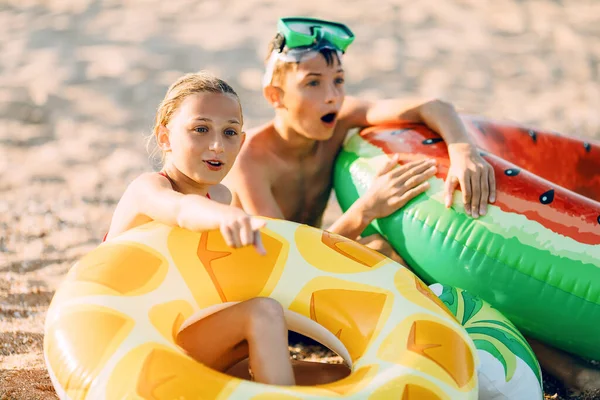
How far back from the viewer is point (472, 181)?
3080 millimetres

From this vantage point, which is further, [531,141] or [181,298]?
[531,141]

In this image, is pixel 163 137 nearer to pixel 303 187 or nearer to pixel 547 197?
pixel 303 187

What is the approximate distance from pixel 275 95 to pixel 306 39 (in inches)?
12.3

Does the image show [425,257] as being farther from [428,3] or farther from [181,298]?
[428,3]

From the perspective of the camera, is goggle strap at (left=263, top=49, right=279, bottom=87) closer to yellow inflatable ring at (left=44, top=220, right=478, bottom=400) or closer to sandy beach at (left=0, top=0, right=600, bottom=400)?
yellow inflatable ring at (left=44, top=220, right=478, bottom=400)

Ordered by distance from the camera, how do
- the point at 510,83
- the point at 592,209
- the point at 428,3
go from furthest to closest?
1. the point at 428,3
2. the point at 510,83
3. the point at 592,209

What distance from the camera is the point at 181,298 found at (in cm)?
237

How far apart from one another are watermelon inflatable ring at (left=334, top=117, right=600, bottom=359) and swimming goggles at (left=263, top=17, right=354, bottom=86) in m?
0.53

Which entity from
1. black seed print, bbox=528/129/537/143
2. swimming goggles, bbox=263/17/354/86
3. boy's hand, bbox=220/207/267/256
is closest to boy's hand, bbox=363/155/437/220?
swimming goggles, bbox=263/17/354/86

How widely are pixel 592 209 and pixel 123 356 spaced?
177 cm

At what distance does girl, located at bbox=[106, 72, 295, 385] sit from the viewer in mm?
2221

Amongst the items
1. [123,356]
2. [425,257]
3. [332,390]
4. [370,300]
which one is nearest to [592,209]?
[425,257]

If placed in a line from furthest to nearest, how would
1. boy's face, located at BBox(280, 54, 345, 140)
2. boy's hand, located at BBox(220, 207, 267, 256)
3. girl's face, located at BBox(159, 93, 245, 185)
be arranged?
boy's face, located at BBox(280, 54, 345, 140) → girl's face, located at BBox(159, 93, 245, 185) → boy's hand, located at BBox(220, 207, 267, 256)

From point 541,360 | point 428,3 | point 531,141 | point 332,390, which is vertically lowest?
point 541,360
